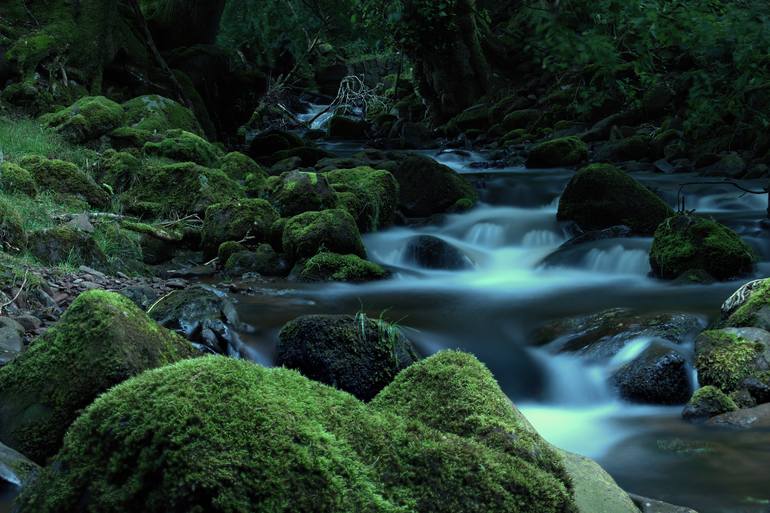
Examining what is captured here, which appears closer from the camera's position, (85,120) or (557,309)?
(557,309)

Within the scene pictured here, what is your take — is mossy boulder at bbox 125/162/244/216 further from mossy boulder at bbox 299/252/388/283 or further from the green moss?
the green moss

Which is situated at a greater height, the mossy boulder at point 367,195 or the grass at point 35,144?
the grass at point 35,144

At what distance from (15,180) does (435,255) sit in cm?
556

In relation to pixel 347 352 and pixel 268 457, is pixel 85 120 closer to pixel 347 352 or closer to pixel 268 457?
pixel 347 352

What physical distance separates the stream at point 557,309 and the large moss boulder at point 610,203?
1.46ft

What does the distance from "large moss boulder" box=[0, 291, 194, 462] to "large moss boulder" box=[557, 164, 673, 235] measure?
9001 mm

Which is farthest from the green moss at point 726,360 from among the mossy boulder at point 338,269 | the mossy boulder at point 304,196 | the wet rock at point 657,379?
the mossy boulder at point 304,196

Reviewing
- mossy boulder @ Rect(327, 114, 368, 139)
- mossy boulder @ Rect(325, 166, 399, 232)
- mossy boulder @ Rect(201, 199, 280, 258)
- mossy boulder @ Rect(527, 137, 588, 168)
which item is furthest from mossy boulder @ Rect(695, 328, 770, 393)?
mossy boulder @ Rect(327, 114, 368, 139)

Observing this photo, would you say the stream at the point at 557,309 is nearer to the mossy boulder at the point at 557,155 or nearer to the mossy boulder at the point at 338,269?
the mossy boulder at the point at 338,269

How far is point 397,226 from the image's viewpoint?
42.6ft

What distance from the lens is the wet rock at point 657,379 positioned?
18.8 feet

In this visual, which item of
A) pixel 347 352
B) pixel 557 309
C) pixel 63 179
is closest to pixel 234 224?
pixel 63 179

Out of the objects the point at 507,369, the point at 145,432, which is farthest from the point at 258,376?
the point at 507,369

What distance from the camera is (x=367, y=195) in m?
12.5
